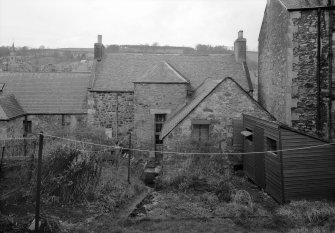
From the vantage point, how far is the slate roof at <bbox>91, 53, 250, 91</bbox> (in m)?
22.1

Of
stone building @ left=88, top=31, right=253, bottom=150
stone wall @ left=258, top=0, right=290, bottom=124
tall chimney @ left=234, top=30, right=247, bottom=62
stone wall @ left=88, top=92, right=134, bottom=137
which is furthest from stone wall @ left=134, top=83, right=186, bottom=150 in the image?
tall chimney @ left=234, top=30, right=247, bottom=62

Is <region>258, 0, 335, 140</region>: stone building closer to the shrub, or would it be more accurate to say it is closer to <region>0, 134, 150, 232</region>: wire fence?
the shrub

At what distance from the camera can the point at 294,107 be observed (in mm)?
14281

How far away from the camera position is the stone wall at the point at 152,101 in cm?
2014

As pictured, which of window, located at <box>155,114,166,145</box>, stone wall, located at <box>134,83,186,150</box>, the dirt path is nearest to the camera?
the dirt path

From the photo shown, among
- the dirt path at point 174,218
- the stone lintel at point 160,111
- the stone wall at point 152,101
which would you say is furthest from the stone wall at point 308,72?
the stone lintel at point 160,111

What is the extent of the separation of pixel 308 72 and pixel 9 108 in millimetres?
18861

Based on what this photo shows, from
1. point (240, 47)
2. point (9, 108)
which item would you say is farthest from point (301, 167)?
point (9, 108)

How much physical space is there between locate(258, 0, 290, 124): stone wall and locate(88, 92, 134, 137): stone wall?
30.4 feet

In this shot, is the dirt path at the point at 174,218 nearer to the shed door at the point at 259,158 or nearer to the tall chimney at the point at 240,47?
the shed door at the point at 259,158

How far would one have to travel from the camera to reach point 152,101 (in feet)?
66.4

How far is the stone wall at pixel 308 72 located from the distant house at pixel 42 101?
15284 mm

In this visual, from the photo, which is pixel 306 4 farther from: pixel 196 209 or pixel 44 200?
pixel 44 200

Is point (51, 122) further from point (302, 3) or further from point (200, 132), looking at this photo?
point (302, 3)
